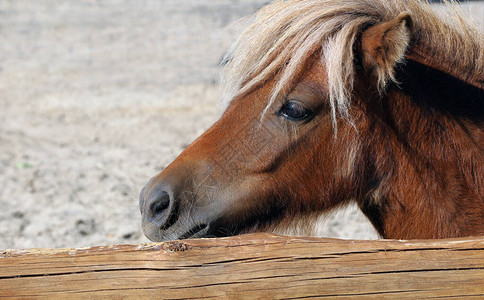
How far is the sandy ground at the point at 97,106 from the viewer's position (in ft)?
16.5

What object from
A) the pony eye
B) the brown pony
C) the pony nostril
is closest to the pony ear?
the brown pony

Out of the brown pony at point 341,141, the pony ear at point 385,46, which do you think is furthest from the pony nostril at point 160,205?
the pony ear at point 385,46

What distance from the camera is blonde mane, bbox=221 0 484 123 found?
7.77 ft

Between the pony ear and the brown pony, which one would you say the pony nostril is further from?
the pony ear

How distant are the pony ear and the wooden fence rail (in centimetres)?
90

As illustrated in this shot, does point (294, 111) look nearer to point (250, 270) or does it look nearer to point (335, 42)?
point (335, 42)

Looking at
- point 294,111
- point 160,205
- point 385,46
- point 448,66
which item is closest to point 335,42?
point 385,46

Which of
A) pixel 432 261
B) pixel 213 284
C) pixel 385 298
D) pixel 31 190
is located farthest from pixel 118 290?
pixel 31 190

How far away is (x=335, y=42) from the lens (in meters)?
2.39

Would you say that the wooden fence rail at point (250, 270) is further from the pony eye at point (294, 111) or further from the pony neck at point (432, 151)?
the pony eye at point (294, 111)

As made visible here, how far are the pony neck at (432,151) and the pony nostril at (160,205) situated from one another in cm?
100

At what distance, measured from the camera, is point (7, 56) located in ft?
35.0

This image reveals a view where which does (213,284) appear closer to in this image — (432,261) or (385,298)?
(385,298)

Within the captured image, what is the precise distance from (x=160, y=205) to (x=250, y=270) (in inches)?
33.9
